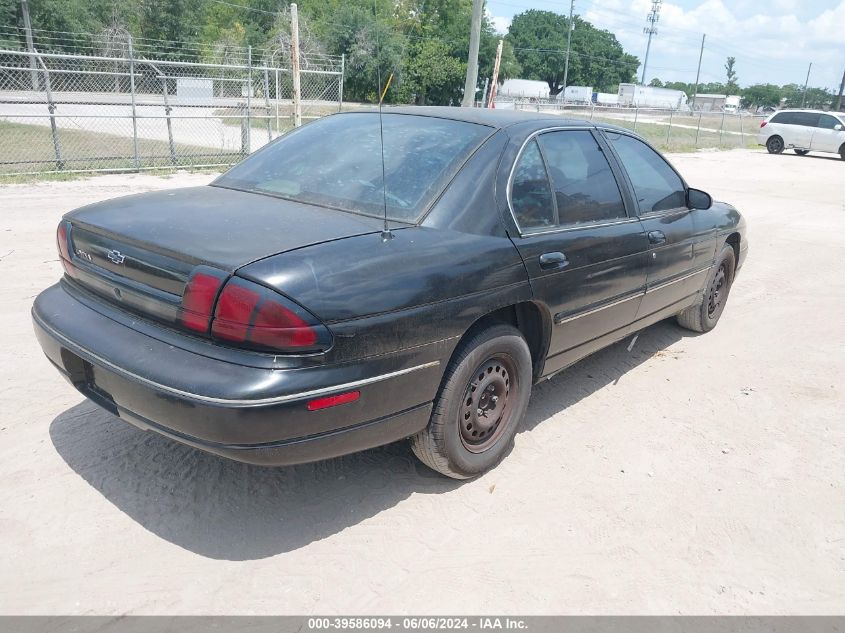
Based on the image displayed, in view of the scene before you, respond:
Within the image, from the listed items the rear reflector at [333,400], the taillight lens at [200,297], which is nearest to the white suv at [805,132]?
the rear reflector at [333,400]

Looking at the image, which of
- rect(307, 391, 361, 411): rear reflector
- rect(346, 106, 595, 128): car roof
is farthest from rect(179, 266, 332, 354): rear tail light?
rect(346, 106, 595, 128): car roof

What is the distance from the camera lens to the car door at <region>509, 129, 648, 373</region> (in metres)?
3.42

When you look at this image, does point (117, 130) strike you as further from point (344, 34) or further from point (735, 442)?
point (735, 442)

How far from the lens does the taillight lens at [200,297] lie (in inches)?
98.5

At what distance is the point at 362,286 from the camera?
2604 mm

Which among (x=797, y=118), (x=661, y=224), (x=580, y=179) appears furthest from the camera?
(x=797, y=118)

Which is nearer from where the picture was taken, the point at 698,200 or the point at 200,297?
the point at 200,297

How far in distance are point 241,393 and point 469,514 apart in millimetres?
1270

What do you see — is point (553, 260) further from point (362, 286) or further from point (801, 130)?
point (801, 130)

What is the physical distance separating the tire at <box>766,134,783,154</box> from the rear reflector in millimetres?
29270

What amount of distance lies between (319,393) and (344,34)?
1985 centimetres

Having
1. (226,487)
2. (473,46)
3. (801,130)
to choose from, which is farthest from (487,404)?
(801,130)

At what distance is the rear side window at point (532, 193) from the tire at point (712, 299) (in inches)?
94.3

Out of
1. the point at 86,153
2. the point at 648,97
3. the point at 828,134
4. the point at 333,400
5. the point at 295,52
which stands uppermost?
the point at 295,52
